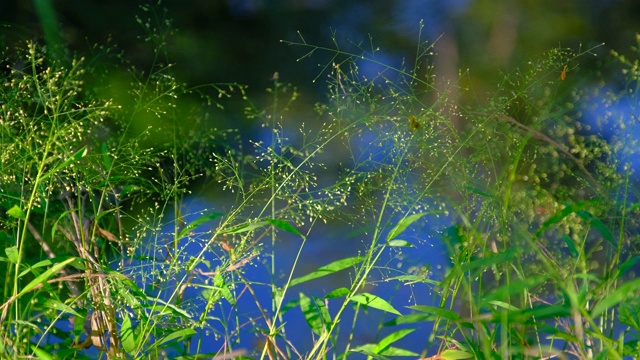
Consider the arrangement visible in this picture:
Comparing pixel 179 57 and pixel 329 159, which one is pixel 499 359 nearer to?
pixel 329 159

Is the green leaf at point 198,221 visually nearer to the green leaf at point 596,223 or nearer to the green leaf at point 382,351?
the green leaf at point 382,351

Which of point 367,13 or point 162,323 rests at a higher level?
point 367,13

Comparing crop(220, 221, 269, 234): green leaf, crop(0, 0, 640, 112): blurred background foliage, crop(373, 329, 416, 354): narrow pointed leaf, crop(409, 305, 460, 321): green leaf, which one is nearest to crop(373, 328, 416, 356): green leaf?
crop(373, 329, 416, 354): narrow pointed leaf

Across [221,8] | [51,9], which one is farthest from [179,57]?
[51,9]

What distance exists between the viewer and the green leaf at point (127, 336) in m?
1.17

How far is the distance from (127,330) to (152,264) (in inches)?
5.0

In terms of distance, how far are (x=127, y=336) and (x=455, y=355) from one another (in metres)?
0.47

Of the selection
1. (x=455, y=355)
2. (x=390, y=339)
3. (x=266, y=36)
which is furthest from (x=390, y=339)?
(x=266, y=36)

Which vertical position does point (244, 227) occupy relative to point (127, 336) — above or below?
above

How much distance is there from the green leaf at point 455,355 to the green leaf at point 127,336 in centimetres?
44

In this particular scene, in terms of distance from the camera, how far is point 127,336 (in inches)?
46.4

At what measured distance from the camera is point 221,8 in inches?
84.2

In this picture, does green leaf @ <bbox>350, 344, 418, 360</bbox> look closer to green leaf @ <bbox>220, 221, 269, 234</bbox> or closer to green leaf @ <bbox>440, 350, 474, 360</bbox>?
green leaf @ <bbox>440, 350, 474, 360</bbox>

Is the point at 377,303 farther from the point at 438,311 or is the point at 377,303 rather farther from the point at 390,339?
the point at 438,311
